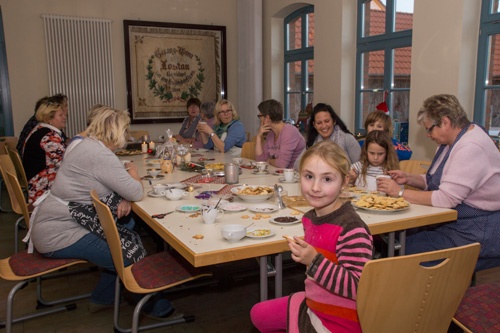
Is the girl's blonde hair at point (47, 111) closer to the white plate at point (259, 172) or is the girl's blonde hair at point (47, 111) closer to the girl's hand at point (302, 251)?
the white plate at point (259, 172)

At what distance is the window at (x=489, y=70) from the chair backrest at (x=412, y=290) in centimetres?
300

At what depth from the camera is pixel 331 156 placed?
1.46 metres

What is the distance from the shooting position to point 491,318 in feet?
5.40

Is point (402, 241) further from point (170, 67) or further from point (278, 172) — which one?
point (170, 67)

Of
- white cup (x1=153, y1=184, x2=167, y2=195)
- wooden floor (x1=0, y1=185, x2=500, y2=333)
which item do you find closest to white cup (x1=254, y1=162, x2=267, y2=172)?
wooden floor (x1=0, y1=185, x2=500, y2=333)

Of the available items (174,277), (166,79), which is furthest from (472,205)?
Result: (166,79)

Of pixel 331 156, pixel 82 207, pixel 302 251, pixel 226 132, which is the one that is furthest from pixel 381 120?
pixel 302 251

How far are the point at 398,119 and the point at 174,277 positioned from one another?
3.62 metres

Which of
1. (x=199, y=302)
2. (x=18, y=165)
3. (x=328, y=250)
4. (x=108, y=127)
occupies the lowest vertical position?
(x=199, y=302)

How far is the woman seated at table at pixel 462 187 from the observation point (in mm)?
2100

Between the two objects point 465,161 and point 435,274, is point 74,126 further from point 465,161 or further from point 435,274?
point 435,274

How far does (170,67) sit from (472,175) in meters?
5.59

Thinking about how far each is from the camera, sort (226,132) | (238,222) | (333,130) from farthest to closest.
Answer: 1. (226,132)
2. (333,130)
3. (238,222)

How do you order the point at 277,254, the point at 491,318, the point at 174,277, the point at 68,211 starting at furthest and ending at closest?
1. the point at 68,211
2. the point at 174,277
3. the point at 277,254
4. the point at 491,318
